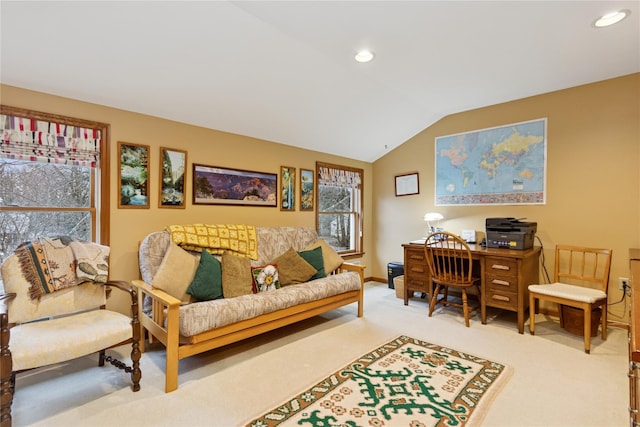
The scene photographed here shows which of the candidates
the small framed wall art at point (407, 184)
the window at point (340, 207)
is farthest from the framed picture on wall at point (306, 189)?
the small framed wall art at point (407, 184)

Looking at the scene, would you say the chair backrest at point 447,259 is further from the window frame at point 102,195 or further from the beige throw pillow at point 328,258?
the window frame at point 102,195

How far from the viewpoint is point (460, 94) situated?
362 cm

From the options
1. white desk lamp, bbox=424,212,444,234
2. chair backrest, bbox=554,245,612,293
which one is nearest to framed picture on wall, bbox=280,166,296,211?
white desk lamp, bbox=424,212,444,234

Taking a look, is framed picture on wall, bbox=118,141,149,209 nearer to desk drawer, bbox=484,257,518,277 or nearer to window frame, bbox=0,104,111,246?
window frame, bbox=0,104,111,246

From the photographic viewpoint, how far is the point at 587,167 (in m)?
3.32

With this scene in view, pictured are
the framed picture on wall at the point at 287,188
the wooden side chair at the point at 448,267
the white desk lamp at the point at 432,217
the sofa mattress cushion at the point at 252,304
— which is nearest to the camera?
the sofa mattress cushion at the point at 252,304

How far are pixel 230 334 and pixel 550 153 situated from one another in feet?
12.5

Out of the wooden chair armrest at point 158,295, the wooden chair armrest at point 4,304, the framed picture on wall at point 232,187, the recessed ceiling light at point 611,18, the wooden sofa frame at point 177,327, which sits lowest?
the wooden sofa frame at point 177,327

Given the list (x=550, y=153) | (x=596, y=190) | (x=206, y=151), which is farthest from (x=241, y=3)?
(x=596, y=190)

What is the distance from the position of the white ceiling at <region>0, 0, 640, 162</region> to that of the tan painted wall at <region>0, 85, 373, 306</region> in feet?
0.32

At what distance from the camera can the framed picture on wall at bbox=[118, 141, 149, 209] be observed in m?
2.76

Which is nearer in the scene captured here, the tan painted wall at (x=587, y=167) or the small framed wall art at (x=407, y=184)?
the tan painted wall at (x=587, y=167)

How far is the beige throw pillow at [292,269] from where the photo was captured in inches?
129

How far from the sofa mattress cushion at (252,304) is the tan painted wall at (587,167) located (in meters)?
2.03
